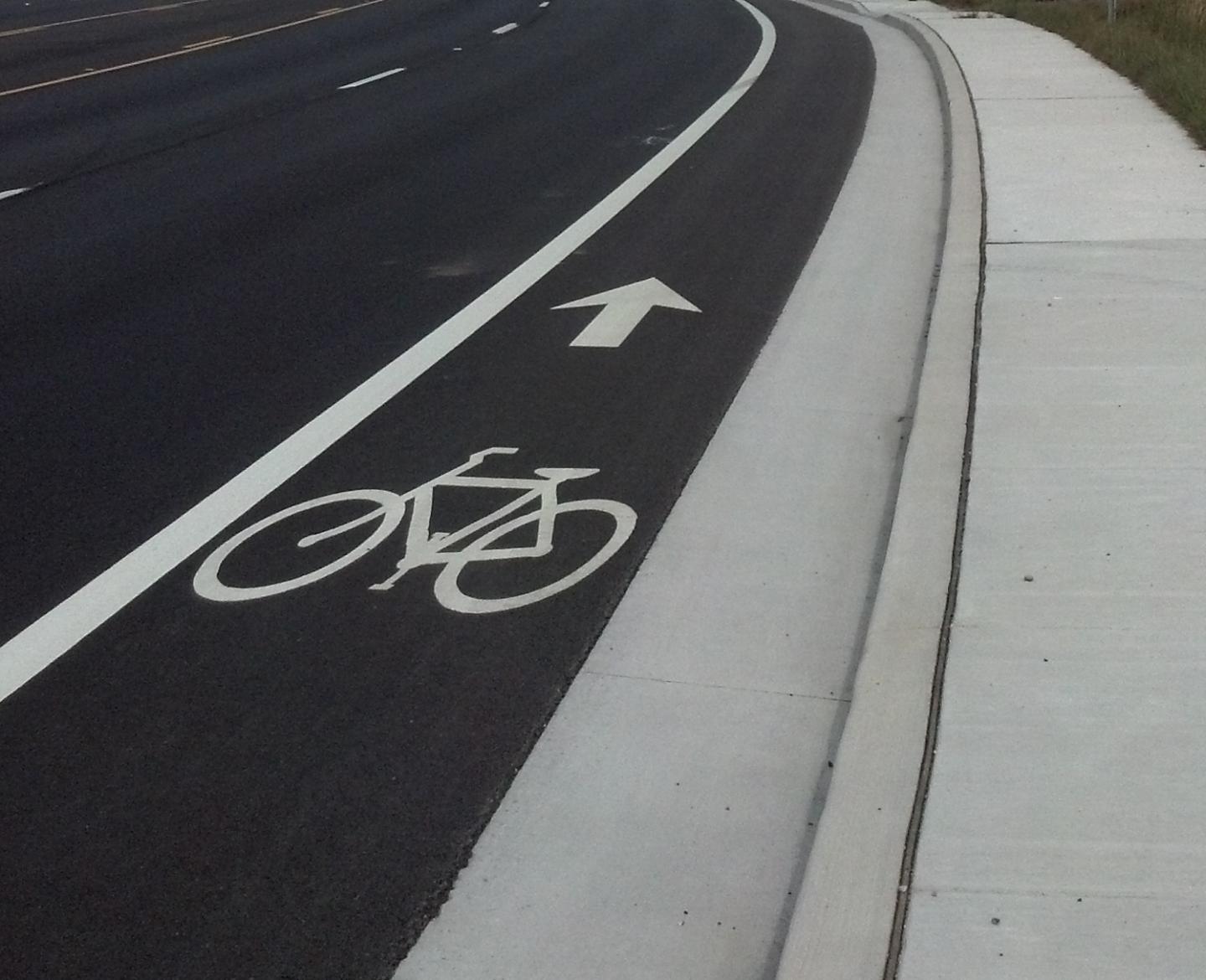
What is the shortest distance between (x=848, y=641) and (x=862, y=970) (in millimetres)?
1867

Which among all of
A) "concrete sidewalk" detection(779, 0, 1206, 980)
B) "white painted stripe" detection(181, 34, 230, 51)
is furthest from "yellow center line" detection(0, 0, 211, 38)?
"concrete sidewalk" detection(779, 0, 1206, 980)

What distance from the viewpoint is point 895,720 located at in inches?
182

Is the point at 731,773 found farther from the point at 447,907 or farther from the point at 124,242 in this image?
the point at 124,242

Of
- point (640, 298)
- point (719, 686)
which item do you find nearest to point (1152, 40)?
point (640, 298)

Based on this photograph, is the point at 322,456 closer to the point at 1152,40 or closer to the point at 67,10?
the point at 1152,40

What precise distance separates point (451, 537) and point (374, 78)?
15.7m

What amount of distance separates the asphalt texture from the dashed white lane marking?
2.37 metres

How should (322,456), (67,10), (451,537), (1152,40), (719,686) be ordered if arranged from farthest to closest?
(67,10) < (1152,40) < (322,456) < (451,537) < (719,686)

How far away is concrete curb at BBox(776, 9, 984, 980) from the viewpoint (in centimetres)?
379

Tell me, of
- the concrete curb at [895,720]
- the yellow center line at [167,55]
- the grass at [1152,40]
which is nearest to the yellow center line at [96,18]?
the yellow center line at [167,55]

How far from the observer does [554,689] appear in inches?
204

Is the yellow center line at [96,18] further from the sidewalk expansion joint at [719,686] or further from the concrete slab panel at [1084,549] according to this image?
the sidewalk expansion joint at [719,686]

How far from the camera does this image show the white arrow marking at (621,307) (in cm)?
891

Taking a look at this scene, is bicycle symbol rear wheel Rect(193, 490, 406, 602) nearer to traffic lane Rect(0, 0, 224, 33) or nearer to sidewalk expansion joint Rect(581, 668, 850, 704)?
sidewalk expansion joint Rect(581, 668, 850, 704)
